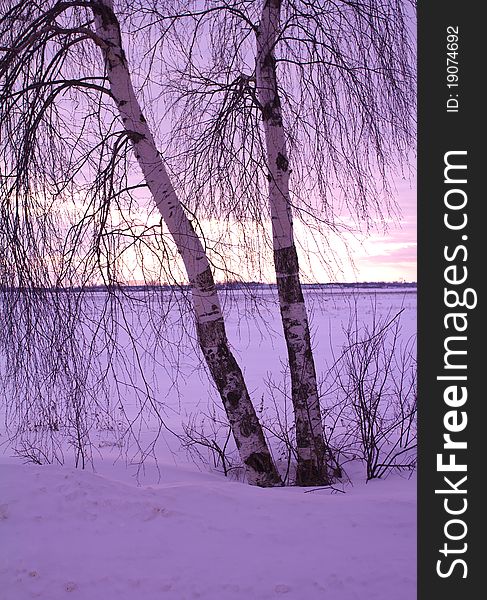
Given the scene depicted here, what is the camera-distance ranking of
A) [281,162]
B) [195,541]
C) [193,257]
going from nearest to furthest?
1. [195,541]
2. [193,257]
3. [281,162]

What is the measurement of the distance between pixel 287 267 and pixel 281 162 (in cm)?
93

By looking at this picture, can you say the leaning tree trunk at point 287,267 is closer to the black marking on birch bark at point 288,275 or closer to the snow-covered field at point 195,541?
the black marking on birch bark at point 288,275

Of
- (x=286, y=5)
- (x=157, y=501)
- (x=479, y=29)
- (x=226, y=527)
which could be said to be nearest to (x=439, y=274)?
(x=479, y=29)

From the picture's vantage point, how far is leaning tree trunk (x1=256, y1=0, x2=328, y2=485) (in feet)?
15.2

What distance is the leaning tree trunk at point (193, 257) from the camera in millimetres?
4195

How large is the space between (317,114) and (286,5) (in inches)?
37.9

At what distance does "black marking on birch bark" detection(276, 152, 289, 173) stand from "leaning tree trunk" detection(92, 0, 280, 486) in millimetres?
993

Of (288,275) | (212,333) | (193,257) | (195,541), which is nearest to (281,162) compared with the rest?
(288,275)

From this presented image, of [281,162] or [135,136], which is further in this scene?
[281,162]

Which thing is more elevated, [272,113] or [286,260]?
[272,113]

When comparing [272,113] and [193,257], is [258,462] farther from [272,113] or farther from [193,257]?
[272,113]

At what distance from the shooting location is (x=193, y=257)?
4.42 m

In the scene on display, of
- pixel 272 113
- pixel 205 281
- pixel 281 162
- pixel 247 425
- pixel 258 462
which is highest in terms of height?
pixel 272 113

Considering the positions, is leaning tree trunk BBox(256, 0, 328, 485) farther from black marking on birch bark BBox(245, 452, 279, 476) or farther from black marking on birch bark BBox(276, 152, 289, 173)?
black marking on birch bark BBox(245, 452, 279, 476)
